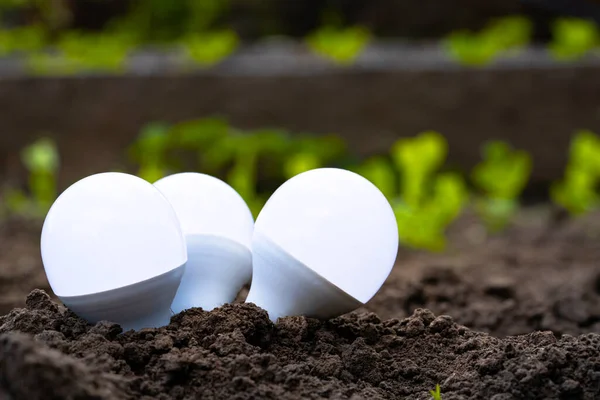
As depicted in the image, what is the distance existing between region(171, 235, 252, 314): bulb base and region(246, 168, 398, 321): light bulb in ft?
0.31

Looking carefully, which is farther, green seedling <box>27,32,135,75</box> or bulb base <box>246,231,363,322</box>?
green seedling <box>27,32,135,75</box>

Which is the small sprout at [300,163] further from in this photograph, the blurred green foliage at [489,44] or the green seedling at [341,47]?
the blurred green foliage at [489,44]

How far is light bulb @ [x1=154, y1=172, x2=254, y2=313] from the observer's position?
1312mm

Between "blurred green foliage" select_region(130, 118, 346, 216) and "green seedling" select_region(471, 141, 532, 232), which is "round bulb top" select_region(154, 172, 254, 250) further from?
"green seedling" select_region(471, 141, 532, 232)

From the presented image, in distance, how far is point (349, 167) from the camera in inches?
150

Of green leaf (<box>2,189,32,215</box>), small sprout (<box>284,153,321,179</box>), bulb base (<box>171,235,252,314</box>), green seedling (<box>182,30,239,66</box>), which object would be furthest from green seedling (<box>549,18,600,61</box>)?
bulb base (<box>171,235,252,314</box>)

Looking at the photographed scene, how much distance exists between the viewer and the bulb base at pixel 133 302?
114 centimetres

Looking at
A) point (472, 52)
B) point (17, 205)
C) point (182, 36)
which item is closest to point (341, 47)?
point (472, 52)

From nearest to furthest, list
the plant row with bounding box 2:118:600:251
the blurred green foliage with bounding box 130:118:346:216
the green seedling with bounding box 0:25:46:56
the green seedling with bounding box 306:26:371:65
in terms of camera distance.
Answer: the plant row with bounding box 2:118:600:251 < the blurred green foliage with bounding box 130:118:346:216 < the green seedling with bounding box 306:26:371:65 < the green seedling with bounding box 0:25:46:56

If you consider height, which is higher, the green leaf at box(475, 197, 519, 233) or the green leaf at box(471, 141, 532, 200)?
the green leaf at box(471, 141, 532, 200)

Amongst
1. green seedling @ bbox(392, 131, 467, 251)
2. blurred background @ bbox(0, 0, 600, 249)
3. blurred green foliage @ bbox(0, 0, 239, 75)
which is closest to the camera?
green seedling @ bbox(392, 131, 467, 251)

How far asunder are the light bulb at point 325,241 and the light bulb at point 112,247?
5.5 inches

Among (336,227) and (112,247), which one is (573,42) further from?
(112,247)

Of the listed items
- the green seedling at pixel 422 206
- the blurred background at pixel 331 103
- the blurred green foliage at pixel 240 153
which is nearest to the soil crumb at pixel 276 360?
the green seedling at pixel 422 206
